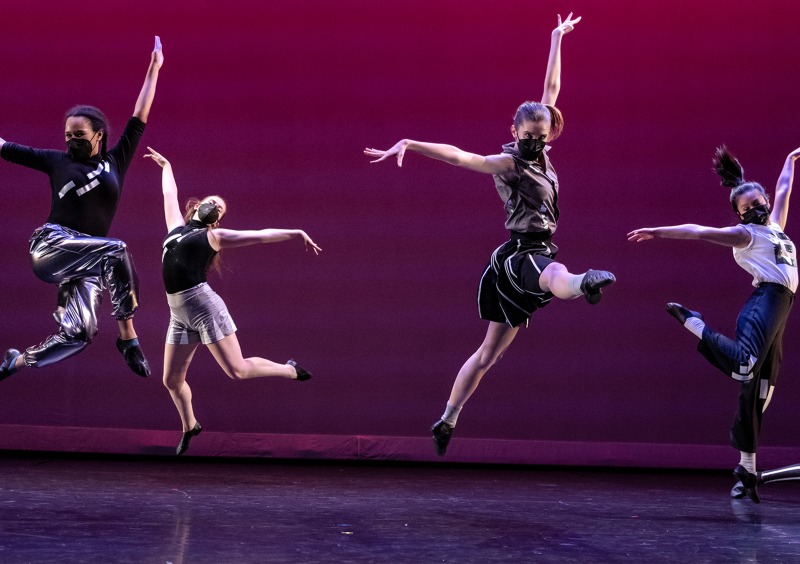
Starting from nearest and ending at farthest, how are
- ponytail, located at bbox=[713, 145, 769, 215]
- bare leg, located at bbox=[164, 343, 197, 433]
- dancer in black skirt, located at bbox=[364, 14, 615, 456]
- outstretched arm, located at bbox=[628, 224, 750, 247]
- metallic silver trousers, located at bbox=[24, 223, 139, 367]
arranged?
1. outstretched arm, located at bbox=[628, 224, 750, 247]
2. dancer in black skirt, located at bbox=[364, 14, 615, 456]
3. metallic silver trousers, located at bbox=[24, 223, 139, 367]
4. bare leg, located at bbox=[164, 343, 197, 433]
5. ponytail, located at bbox=[713, 145, 769, 215]

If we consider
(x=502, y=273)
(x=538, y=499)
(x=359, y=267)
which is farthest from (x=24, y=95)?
(x=538, y=499)

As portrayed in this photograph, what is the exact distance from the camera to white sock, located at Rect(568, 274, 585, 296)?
3.47 meters

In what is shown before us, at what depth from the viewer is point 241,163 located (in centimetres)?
593

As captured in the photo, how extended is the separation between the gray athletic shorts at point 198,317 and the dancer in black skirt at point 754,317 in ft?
6.72

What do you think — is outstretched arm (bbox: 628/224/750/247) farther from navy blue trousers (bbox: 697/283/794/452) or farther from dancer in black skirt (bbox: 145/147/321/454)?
dancer in black skirt (bbox: 145/147/321/454)

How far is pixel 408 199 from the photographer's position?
5938 millimetres

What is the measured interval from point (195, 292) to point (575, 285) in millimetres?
1985

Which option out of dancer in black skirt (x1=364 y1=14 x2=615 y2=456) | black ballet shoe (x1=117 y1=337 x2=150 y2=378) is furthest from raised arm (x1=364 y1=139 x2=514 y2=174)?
black ballet shoe (x1=117 y1=337 x2=150 y2=378)

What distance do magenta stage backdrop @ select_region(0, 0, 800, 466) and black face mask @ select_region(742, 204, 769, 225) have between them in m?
1.35

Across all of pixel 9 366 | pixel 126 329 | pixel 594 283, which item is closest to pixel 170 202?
pixel 126 329

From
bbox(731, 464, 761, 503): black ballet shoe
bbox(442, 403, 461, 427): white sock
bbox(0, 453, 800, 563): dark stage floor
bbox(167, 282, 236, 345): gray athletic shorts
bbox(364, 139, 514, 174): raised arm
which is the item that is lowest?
bbox(0, 453, 800, 563): dark stage floor

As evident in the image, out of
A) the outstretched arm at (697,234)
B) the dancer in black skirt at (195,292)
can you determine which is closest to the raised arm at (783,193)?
the outstretched arm at (697,234)

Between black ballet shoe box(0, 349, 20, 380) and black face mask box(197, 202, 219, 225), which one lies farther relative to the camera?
black face mask box(197, 202, 219, 225)

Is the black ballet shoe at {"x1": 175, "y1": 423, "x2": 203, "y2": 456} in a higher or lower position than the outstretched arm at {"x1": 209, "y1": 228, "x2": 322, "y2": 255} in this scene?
lower
